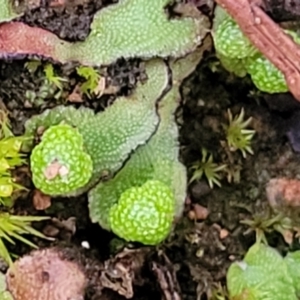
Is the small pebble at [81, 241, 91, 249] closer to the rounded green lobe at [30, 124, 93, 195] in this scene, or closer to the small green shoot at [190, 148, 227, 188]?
the rounded green lobe at [30, 124, 93, 195]

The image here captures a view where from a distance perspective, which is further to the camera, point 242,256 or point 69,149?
point 242,256

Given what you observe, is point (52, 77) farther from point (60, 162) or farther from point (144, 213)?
point (144, 213)

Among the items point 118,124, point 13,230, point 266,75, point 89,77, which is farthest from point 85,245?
point 266,75

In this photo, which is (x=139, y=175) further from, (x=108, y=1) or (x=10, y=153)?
(x=108, y=1)

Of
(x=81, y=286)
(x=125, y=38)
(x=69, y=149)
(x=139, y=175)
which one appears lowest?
(x=81, y=286)

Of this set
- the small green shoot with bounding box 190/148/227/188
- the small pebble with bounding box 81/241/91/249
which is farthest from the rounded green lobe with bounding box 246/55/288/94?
the small pebble with bounding box 81/241/91/249

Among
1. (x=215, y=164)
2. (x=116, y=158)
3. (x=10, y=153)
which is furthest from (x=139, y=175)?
(x=10, y=153)
